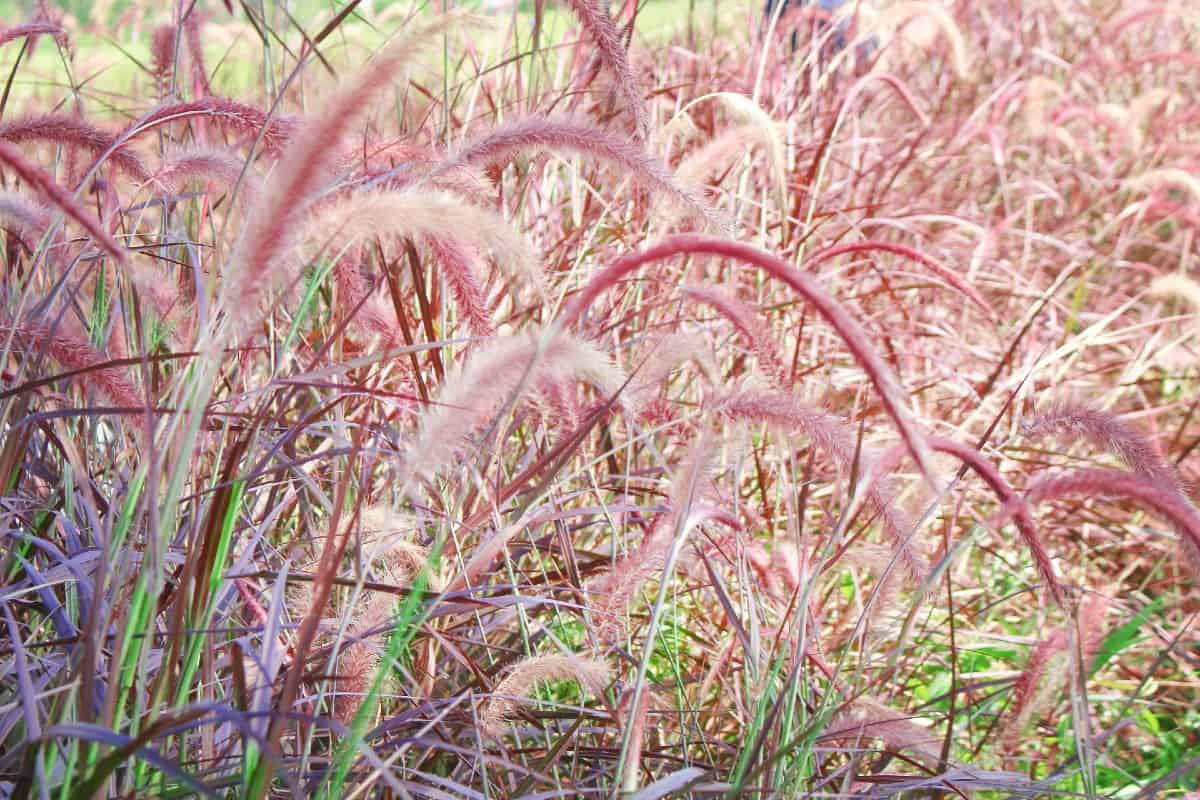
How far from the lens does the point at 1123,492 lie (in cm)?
81

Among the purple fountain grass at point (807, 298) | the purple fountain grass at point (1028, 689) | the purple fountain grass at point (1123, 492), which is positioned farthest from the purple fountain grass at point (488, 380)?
the purple fountain grass at point (1028, 689)

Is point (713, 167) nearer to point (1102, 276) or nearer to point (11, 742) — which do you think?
point (11, 742)

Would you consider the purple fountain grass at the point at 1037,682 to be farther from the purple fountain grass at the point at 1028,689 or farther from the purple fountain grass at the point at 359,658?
the purple fountain grass at the point at 359,658

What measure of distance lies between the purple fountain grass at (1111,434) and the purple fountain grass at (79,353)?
2.72 ft

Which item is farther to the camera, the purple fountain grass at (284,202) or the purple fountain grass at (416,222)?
the purple fountain grass at (416,222)

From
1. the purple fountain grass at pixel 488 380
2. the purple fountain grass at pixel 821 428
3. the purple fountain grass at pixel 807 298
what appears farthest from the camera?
the purple fountain grass at pixel 821 428

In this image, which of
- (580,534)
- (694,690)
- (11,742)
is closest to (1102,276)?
(580,534)

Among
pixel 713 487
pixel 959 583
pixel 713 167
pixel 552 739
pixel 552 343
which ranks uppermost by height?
pixel 713 167

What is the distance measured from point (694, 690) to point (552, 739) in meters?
0.25

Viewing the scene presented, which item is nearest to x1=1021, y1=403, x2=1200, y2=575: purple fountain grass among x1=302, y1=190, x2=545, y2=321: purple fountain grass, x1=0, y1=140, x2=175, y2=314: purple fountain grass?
x1=302, y1=190, x2=545, y2=321: purple fountain grass

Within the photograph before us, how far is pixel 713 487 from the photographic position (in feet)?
4.76

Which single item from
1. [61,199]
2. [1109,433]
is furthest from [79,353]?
[1109,433]

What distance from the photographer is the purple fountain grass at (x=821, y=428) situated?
0.98m

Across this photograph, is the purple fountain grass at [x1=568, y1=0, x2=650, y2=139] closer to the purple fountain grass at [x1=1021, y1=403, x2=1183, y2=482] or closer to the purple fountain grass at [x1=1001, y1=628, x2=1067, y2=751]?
the purple fountain grass at [x1=1021, y1=403, x2=1183, y2=482]
